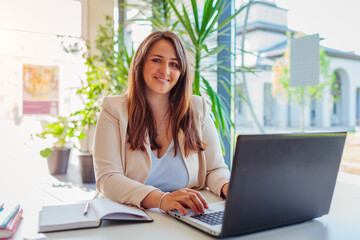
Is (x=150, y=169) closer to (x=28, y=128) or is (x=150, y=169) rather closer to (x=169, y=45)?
(x=169, y=45)

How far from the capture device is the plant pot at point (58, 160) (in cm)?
372

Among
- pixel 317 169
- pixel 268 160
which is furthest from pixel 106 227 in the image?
pixel 317 169

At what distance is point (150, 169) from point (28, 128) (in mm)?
2873

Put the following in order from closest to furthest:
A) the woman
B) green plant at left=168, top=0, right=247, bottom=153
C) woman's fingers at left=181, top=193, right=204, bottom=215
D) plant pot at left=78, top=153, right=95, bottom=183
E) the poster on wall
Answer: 1. woman's fingers at left=181, top=193, right=204, bottom=215
2. the woman
3. green plant at left=168, top=0, right=247, bottom=153
4. plant pot at left=78, top=153, right=95, bottom=183
5. the poster on wall

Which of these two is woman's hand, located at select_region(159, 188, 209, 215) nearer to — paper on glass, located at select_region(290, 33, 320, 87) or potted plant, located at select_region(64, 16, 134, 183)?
paper on glass, located at select_region(290, 33, 320, 87)

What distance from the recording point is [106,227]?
1044mm

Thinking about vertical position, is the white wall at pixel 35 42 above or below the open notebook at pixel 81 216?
above

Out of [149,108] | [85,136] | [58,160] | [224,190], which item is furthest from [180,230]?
[58,160]

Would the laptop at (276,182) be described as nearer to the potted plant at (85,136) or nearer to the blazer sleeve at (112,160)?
the blazer sleeve at (112,160)

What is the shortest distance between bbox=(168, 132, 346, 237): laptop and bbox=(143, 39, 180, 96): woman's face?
2.71 ft

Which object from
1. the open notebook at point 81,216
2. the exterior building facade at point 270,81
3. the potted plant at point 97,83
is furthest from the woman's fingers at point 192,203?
the potted plant at point 97,83

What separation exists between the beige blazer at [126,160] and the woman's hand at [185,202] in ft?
0.48

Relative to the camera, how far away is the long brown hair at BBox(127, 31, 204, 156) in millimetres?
1655

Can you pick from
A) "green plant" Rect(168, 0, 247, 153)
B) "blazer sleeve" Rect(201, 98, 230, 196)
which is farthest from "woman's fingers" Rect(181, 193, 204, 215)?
"green plant" Rect(168, 0, 247, 153)
